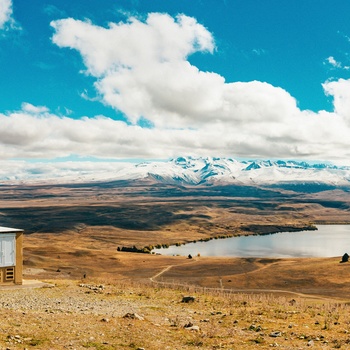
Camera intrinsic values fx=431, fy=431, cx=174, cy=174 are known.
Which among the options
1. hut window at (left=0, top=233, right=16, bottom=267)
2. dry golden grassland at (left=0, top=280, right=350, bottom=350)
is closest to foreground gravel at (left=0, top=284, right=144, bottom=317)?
dry golden grassland at (left=0, top=280, right=350, bottom=350)

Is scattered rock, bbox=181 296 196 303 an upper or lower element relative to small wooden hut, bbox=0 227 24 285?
lower

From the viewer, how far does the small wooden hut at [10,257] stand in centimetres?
4494

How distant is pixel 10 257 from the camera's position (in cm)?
4534

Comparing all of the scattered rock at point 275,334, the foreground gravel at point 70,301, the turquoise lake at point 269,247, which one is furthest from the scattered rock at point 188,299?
the turquoise lake at point 269,247

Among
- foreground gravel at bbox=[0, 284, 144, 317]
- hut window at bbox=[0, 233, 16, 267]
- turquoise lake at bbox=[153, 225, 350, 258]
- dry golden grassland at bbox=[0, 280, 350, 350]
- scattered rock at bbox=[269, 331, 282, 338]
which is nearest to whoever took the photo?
dry golden grassland at bbox=[0, 280, 350, 350]

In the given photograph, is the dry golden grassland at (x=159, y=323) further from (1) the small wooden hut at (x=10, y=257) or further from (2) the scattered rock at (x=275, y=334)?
(1) the small wooden hut at (x=10, y=257)

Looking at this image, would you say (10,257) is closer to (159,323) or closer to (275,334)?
(159,323)

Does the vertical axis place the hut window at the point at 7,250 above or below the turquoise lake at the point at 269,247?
above

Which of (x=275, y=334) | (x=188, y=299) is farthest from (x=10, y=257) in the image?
(x=275, y=334)

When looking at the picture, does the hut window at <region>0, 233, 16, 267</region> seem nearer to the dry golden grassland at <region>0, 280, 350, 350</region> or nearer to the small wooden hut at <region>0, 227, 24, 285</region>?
the small wooden hut at <region>0, 227, 24, 285</region>

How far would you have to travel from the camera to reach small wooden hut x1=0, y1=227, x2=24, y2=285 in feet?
147

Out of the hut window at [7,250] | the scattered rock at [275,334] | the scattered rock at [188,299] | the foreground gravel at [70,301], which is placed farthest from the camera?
the hut window at [7,250]

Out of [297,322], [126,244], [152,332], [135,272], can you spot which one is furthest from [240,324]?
[126,244]

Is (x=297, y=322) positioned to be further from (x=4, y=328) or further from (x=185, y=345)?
(x=4, y=328)
